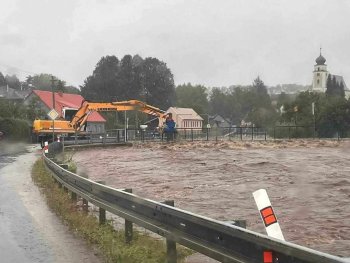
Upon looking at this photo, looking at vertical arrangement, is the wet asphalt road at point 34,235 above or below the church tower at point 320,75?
below

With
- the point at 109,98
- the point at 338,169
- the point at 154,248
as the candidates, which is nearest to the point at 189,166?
the point at 338,169

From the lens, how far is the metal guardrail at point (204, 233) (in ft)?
12.7

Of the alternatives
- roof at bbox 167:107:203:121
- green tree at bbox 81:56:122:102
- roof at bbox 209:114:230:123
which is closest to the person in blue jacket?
roof at bbox 167:107:203:121

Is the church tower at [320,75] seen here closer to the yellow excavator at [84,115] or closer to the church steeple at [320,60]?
the church steeple at [320,60]

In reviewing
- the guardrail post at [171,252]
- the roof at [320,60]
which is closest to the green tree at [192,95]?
the roof at [320,60]

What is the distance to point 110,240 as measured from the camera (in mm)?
7973

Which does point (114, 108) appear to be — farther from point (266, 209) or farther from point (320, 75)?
point (320, 75)

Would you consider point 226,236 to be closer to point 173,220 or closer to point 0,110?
point 173,220

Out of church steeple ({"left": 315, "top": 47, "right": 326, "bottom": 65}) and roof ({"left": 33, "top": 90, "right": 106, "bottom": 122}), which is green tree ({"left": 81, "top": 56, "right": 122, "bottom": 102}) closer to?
roof ({"left": 33, "top": 90, "right": 106, "bottom": 122})

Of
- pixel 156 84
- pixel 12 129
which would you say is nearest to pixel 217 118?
pixel 156 84

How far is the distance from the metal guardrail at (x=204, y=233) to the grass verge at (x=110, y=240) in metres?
0.36

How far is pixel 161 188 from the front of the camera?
604 inches

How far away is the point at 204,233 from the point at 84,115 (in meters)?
43.5

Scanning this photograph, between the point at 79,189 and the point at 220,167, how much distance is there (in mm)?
11686
